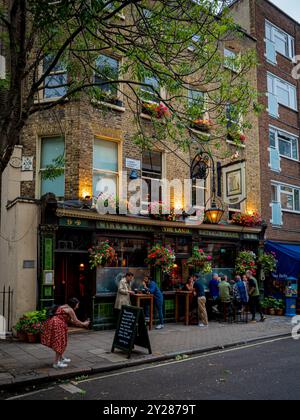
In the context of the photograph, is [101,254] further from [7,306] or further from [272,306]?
[272,306]

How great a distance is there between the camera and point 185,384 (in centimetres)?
696

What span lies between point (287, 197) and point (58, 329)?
646 inches

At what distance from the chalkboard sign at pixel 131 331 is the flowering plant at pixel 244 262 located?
27.9 ft

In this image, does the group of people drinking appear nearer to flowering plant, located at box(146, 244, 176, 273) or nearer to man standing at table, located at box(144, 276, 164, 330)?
flowering plant, located at box(146, 244, 176, 273)

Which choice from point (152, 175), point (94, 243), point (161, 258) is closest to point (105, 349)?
point (94, 243)

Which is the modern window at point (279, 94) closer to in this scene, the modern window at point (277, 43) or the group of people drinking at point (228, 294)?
the modern window at point (277, 43)

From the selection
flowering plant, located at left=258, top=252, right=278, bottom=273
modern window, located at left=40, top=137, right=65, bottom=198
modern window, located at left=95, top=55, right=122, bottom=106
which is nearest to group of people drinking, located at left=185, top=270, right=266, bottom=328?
flowering plant, located at left=258, top=252, right=278, bottom=273

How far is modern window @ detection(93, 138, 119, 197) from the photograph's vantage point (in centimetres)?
1390

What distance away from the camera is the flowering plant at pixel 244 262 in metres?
17.0

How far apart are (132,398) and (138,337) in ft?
10.9

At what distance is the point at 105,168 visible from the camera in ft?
46.6

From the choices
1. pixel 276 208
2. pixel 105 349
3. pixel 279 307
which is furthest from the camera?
pixel 276 208

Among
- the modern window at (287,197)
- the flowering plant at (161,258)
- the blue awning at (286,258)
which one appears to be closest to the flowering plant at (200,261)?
the flowering plant at (161,258)

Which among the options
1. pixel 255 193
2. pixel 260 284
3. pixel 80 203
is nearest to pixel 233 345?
pixel 80 203
